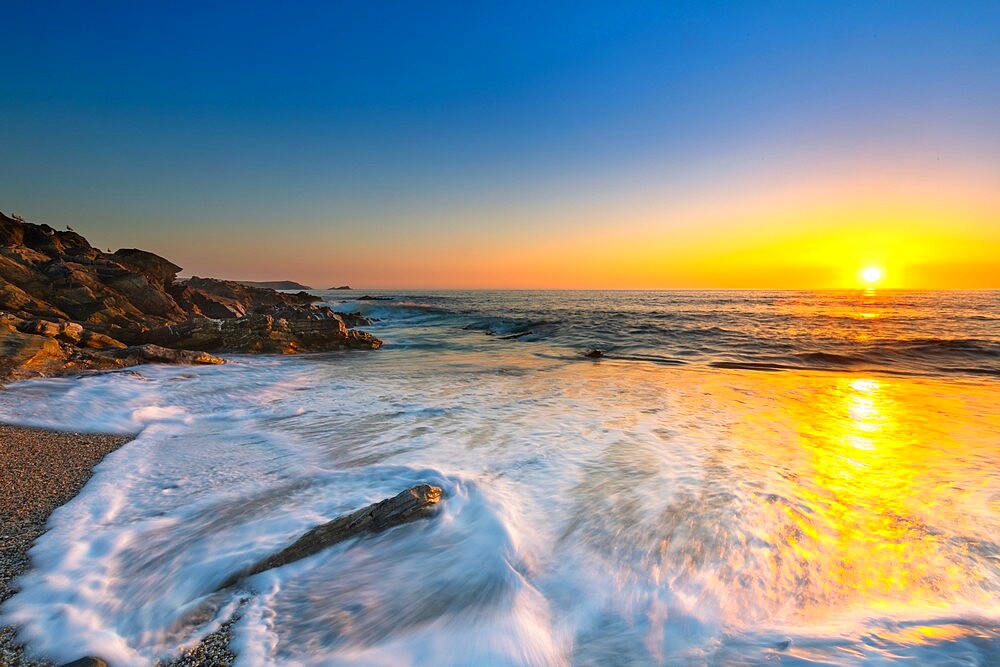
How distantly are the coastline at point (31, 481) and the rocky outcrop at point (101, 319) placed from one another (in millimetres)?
4221

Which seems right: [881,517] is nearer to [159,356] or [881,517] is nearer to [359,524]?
[359,524]

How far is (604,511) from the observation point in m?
4.54

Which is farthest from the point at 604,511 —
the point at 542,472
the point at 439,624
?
the point at 439,624

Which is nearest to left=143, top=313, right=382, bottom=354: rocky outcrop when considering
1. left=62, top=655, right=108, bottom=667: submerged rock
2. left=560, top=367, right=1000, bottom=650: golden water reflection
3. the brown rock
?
the brown rock

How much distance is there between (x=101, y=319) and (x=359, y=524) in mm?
15017

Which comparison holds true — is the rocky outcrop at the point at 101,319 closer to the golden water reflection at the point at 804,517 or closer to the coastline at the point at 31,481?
the coastline at the point at 31,481

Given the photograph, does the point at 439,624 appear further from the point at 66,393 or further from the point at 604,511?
the point at 66,393

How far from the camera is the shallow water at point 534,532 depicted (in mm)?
2818

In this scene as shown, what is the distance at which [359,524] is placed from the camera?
4000 millimetres

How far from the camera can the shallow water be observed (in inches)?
111

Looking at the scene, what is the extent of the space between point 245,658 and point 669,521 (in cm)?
367

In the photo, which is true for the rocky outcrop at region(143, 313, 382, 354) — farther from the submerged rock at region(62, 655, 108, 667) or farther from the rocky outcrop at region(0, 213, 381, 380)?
the submerged rock at region(62, 655, 108, 667)

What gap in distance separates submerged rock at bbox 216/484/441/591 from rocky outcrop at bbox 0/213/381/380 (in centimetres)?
887

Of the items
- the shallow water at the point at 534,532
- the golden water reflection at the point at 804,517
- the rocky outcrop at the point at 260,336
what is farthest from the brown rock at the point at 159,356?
the golden water reflection at the point at 804,517
